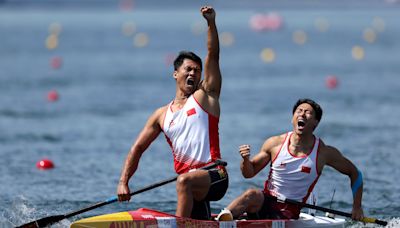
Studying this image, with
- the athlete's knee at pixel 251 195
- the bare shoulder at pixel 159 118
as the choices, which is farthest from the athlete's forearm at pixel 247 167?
the bare shoulder at pixel 159 118

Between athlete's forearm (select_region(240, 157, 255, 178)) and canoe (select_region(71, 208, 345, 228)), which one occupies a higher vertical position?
athlete's forearm (select_region(240, 157, 255, 178))

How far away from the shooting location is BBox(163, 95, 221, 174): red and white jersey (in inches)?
403

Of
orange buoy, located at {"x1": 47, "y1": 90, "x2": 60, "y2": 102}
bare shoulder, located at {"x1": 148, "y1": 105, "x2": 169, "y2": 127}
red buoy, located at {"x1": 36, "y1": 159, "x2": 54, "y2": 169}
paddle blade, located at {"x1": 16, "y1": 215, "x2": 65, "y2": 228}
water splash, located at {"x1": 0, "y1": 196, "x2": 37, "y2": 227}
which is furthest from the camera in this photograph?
orange buoy, located at {"x1": 47, "y1": 90, "x2": 60, "y2": 102}

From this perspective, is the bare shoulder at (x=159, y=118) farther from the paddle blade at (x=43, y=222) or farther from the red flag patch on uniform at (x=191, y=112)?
the paddle blade at (x=43, y=222)

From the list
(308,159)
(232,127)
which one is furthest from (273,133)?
(308,159)

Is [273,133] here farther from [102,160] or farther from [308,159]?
[308,159]

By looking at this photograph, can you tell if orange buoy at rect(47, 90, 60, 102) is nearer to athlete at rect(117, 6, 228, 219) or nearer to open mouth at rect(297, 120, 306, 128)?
athlete at rect(117, 6, 228, 219)

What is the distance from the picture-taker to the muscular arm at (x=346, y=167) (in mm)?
10656

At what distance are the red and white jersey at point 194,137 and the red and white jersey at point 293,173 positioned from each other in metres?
0.80

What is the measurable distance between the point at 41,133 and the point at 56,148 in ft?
6.91

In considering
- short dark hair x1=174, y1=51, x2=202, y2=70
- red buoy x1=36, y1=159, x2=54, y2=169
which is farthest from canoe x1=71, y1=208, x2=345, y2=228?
red buoy x1=36, y1=159, x2=54, y2=169

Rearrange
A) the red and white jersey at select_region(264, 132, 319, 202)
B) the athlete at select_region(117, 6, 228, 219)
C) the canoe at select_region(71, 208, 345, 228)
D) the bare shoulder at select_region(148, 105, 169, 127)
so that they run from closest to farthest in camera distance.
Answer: the canoe at select_region(71, 208, 345, 228) → the athlete at select_region(117, 6, 228, 219) → the bare shoulder at select_region(148, 105, 169, 127) → the red and white jersey at select_region(264, 132, 319, 202)

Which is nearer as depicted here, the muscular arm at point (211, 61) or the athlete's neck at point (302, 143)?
the muscular arm at point (211, 61)

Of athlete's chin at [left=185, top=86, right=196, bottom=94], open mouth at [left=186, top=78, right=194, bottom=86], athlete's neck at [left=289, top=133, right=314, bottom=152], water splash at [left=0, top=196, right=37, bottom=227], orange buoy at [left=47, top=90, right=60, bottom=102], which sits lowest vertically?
water splash at [left=0, top=196, right=37, bottom=227]
